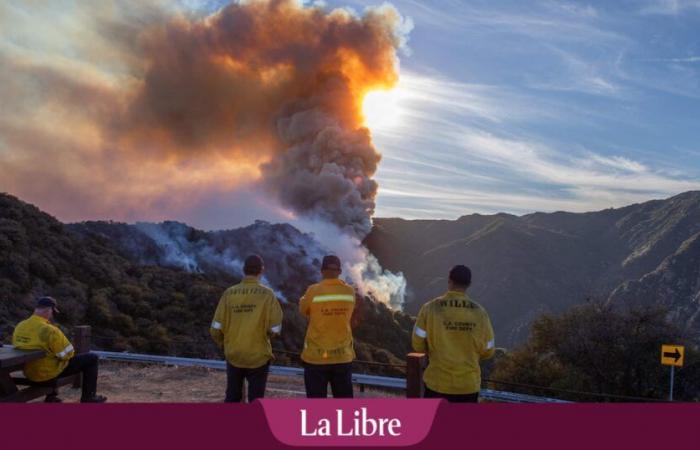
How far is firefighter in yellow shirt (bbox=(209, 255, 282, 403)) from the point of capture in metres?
6.57

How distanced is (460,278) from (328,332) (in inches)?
63.3

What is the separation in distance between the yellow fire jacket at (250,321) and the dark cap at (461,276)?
2024 millimetres

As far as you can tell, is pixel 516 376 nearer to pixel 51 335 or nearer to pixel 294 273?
pixel 51 335

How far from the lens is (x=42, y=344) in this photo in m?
7.30

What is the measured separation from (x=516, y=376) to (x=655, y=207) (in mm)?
122073

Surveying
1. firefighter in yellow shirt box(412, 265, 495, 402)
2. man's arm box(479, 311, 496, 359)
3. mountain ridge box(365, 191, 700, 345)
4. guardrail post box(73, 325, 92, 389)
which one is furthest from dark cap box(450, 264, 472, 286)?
mountain ridge box(365, 191, 700, 345)

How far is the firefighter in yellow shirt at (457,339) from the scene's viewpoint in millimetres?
5566

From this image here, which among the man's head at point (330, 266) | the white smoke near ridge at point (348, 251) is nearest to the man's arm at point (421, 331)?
the man's head at point (330, 266)

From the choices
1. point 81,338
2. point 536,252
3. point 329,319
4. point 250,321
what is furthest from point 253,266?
point 536,252

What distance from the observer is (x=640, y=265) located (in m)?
99.9

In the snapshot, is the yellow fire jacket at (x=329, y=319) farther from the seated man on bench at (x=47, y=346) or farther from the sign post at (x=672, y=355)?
the sign post at (x=672, y=355)

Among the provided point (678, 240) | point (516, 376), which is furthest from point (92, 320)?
point (678, 240)

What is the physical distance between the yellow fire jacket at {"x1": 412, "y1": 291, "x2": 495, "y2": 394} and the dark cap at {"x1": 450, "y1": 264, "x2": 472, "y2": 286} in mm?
107

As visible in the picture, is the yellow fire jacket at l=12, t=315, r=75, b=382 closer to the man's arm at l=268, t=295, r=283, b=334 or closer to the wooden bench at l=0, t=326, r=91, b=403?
the wooden bench at l=0, t=326, r=91, b=403
